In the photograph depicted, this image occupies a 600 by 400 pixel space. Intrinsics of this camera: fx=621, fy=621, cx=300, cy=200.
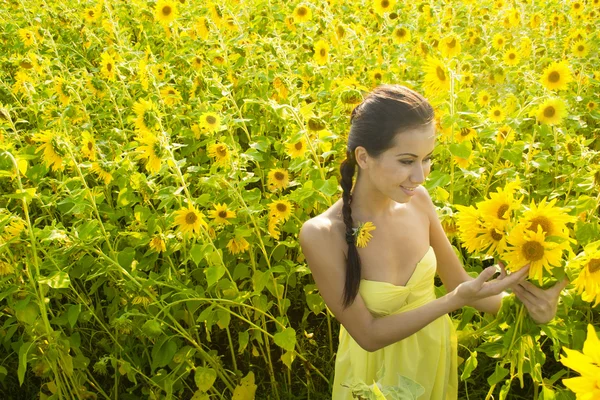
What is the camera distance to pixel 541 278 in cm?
113

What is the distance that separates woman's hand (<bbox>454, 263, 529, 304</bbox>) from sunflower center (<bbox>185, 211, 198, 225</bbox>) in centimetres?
87

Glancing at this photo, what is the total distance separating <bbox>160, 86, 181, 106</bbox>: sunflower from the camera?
2.91 metres

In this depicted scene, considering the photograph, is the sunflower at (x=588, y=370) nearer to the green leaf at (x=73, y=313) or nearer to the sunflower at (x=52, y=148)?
the green leaf at (x=73, y=313)

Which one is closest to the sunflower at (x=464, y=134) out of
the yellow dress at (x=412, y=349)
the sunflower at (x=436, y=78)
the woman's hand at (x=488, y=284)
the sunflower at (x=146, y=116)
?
the sunflower at (x=436, y=78)

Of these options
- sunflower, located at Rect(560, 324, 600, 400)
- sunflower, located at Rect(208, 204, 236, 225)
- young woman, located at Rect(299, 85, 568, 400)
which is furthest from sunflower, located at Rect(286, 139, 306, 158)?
sunflower, located at Rect(560, 324, 600, 400)

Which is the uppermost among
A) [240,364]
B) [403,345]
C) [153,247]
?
[153,247]

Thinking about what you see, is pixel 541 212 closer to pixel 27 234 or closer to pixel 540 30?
pixel 27 234

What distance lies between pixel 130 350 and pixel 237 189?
2.54ft

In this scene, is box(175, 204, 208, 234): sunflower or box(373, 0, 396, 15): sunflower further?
box(373, 0, 396, 15): sunflower

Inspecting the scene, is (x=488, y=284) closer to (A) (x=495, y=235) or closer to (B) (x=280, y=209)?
(A) (x=495, y=235)

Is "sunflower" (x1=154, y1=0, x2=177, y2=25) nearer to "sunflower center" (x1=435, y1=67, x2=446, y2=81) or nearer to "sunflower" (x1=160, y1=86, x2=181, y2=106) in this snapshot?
"sunflower" (x1=160, y1=86, x2=181, y2=106)

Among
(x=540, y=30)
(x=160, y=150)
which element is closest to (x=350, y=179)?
(x=160, y=150)

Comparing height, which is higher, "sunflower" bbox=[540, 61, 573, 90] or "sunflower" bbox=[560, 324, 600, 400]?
"sunflower" bbox=[560, 324, 600, 400]

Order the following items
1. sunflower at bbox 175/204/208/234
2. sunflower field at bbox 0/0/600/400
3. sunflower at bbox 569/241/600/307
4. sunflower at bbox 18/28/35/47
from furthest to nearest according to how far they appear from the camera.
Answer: sunflower at bbox 18/28/35/47 → sunflower at bbox 175/204/208/234 → sunflower field at bbox 0/0/600/400 → sunflower at bbox 569/241/600/307
